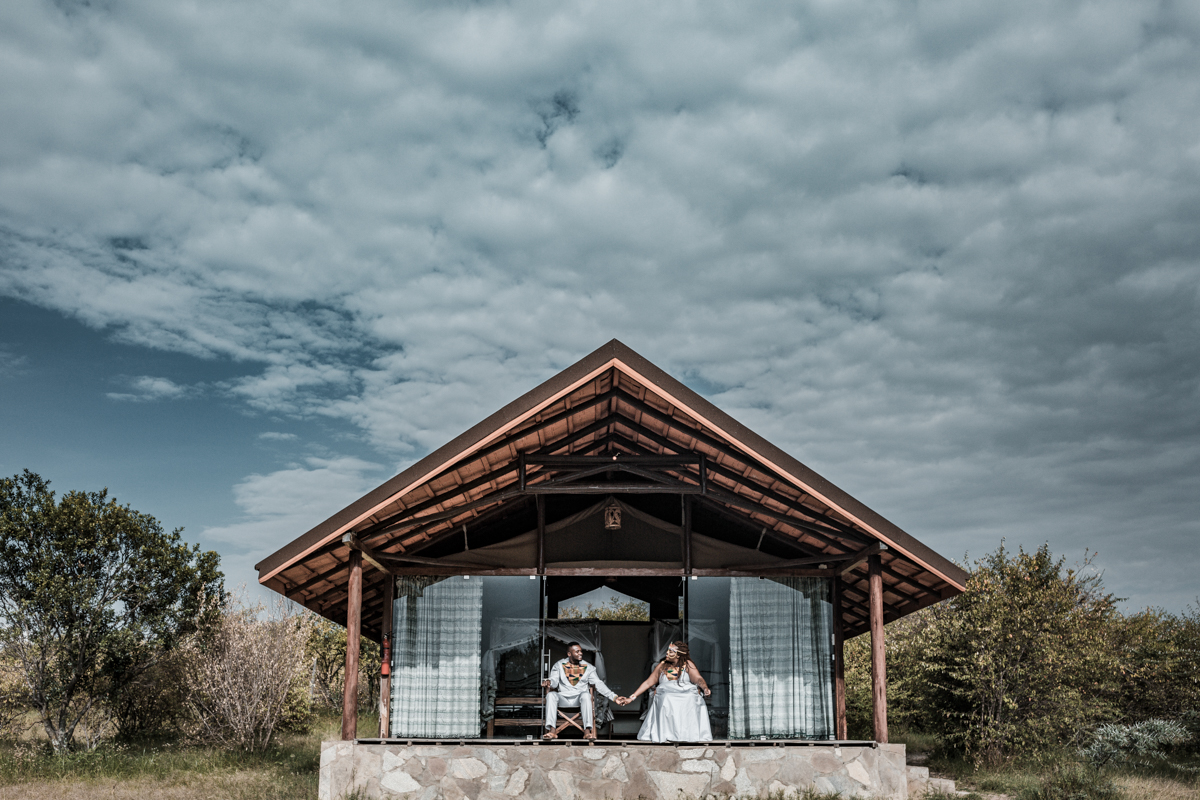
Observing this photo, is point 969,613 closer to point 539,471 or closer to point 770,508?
point 770,508

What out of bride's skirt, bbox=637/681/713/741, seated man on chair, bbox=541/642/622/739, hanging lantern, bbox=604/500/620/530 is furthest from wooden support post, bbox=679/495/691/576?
seated man on chair, bbox=541/642/622/739

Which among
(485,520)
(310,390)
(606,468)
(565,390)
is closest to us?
(565,390)

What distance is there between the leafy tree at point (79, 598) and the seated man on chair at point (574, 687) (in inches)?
307

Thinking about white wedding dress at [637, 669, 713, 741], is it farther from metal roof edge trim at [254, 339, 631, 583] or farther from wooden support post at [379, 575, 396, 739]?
metal roof edge trim at [254, 339, 631, 583]

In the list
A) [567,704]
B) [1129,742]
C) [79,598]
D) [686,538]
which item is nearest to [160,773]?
[79,598]

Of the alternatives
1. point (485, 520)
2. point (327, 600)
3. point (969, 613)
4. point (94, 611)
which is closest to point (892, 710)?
point (969, 613)

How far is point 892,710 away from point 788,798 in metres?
8.13

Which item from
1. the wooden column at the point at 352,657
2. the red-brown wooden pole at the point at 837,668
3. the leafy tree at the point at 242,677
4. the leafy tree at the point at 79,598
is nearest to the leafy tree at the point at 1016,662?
the red-brown wooden pole at the point at 837,668

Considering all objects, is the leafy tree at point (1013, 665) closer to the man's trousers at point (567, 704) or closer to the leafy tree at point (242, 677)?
the man's trousers at point (567, 704)

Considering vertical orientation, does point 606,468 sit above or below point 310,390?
below

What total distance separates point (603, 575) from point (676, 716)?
2.00 meters

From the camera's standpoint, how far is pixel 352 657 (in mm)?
9758

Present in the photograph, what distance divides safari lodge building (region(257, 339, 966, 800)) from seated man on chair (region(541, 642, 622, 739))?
1.89ft

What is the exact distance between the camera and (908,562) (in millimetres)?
10539
